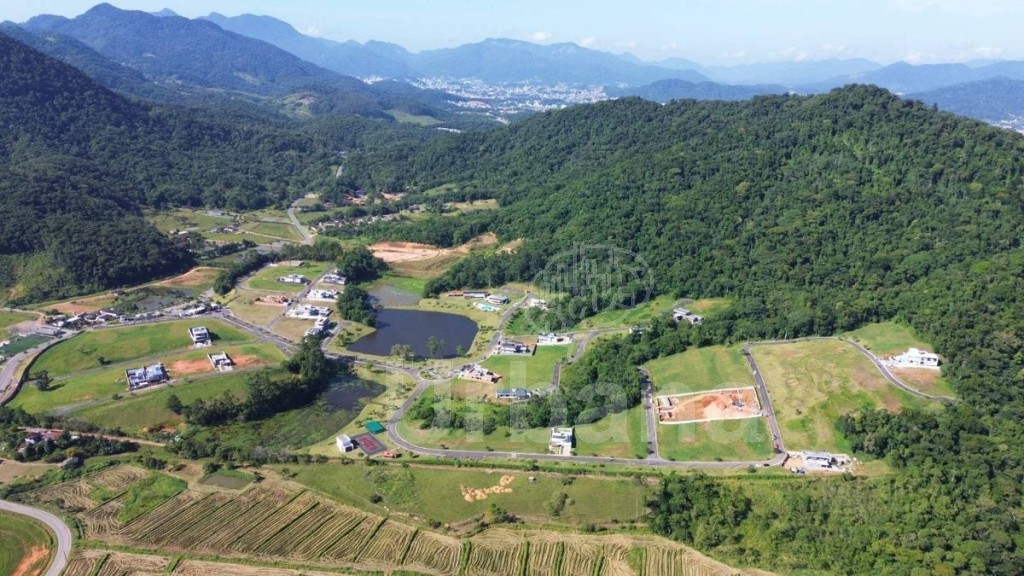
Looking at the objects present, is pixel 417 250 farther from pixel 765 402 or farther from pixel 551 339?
pixel 765 402

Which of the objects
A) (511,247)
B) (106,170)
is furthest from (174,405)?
(106,170)

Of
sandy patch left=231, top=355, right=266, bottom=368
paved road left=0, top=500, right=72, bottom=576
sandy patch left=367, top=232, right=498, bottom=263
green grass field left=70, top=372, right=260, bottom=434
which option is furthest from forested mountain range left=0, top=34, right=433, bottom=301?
paved road left=0, top=500, right=72, bottom=576

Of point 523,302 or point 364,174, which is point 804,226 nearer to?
point 523,302

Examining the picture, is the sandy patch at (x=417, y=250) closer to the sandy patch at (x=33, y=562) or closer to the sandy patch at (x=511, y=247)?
the sandy patch at (x=511, y=247)

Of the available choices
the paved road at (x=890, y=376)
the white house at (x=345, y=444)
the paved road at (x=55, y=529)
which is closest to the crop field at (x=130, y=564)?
the paved road at (x=55, y=529)

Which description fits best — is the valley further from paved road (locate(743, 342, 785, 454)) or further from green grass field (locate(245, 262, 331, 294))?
green grass field (locate(245, 262, 331, 294))

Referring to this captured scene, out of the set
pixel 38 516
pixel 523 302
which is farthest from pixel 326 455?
pixel 523 302
